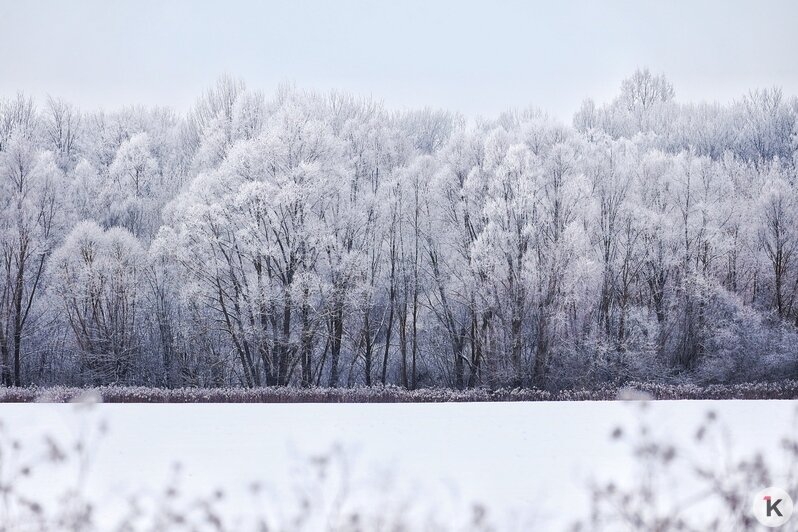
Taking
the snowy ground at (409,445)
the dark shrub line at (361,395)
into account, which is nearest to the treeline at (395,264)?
the dark shrub line at (361,395)

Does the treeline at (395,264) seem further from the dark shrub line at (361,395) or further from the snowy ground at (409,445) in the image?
the snowy ground at (409,445)

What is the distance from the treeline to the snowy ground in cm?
957

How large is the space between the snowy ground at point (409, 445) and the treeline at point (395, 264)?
957 cm

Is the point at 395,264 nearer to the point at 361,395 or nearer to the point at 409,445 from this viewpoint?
the point at 361,395

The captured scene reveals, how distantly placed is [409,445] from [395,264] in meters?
19.8

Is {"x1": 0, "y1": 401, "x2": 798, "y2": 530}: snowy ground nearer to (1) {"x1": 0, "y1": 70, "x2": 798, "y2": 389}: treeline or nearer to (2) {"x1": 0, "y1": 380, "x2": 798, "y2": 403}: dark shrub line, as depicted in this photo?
(2) {"x1": 0, "y1": 380, "x2": 798, "y2": 403}: dark shrub line

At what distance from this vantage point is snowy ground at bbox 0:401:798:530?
803 centimetres

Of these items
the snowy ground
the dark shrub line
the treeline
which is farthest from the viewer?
the treeline

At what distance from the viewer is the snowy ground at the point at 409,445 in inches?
316

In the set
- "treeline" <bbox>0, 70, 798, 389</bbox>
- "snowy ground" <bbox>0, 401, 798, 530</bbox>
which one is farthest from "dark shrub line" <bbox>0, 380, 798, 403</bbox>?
"snowy ground" <bbox>0, 401, 798, 530</bbox>

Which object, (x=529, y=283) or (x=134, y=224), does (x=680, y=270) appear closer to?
(x=529, y=283)

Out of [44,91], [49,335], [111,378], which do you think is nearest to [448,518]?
[111,378]

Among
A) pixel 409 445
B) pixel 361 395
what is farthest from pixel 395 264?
pixel 409 445

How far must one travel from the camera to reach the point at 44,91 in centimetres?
4156
